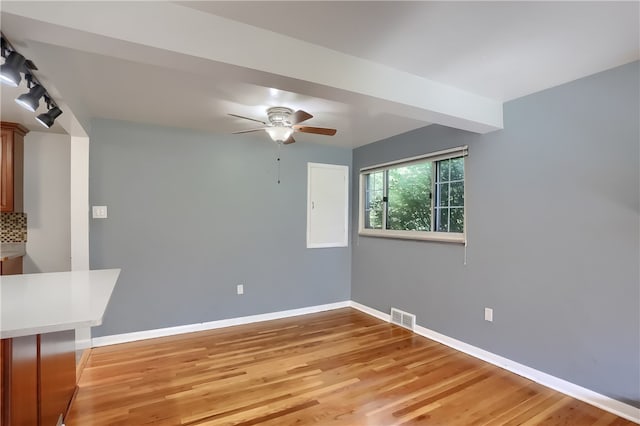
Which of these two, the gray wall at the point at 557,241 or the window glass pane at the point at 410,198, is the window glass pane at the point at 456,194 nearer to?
the gray wall at the point at 557,241

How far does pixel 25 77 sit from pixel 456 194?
3482 mm

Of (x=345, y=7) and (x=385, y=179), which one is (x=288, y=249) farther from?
(x=345, y=7)

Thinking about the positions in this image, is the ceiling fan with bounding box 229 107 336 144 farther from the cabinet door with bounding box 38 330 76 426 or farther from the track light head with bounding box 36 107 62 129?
the cabinet door with bounding box 38 330 76 426

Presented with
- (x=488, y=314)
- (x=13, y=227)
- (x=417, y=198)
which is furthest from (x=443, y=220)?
(x=13, y=227)

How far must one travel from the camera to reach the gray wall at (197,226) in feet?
10.8

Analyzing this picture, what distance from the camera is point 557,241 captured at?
2.48 meters

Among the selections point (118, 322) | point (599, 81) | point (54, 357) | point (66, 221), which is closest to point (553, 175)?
point (599, 81)

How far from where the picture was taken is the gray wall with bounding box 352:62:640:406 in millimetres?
2143

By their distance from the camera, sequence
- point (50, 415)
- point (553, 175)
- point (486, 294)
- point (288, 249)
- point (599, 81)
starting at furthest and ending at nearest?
point (288, 249)
point (486, 294)
point (553, 175)
point (599, 81)
point (50, 415)

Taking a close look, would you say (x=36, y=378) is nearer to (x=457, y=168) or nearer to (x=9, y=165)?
(x=9, y=165)

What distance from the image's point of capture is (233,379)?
Result: 254cm

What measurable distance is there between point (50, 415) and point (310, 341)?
7.02 ft

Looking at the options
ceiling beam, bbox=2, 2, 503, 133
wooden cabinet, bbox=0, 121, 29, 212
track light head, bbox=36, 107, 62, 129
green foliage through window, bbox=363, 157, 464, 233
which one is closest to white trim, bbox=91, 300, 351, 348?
green foliage through window, bbox=363, 157, 464, 233

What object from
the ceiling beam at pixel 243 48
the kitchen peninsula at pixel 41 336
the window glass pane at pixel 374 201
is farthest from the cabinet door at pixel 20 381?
the window glass pane at pixel 374 201
